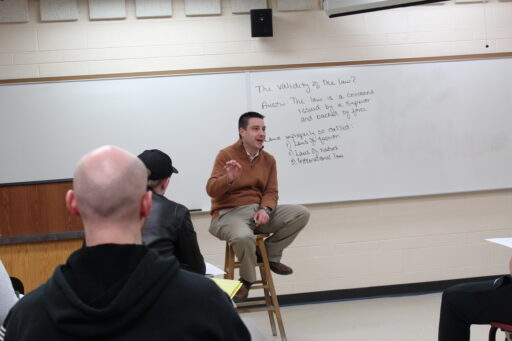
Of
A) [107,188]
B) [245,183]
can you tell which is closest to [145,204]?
[107,188]

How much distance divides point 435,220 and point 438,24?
1673mm

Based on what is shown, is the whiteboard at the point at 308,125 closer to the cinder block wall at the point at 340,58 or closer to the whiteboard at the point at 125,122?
the whiteboard at the point at 125,122

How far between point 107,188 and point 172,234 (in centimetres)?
126

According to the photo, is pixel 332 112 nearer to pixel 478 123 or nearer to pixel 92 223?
pixel 478 123

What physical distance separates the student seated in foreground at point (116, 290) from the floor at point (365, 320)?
2796mm

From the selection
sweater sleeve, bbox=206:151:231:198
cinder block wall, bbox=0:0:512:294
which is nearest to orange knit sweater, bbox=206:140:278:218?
sweater sleeve, bbox=206:151:231:198

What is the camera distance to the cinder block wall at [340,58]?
451cm

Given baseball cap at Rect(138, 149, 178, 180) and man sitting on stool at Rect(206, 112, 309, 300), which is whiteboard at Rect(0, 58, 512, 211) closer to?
man sitting on stool at Rect(206, 112, 309, 300)

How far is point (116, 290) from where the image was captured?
3.51 ft

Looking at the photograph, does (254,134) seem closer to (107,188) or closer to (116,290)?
(107,188)

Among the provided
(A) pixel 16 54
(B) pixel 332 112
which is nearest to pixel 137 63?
(A) pixel 16 54

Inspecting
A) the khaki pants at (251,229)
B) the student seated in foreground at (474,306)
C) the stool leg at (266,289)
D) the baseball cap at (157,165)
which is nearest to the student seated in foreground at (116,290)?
the baseball cap at (157,165)

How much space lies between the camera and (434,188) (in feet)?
15.8

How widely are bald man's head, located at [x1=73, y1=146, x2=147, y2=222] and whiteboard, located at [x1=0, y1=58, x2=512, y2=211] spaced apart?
336 centimetres
